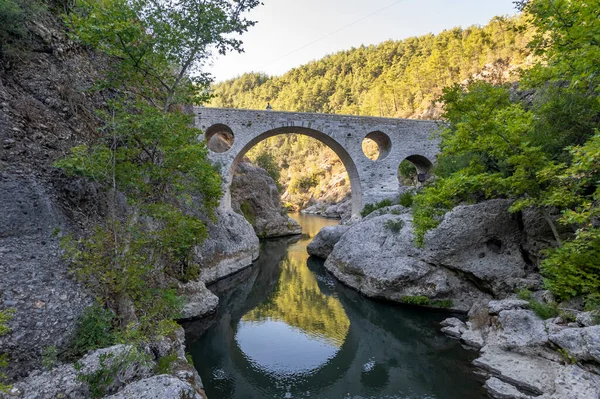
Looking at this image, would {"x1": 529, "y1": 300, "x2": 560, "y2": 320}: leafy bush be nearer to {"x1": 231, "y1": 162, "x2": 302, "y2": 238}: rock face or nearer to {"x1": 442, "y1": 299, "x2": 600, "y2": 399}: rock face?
{"x1": 442, "y1": 299, "x2": 600, "y2": 399}: rock face

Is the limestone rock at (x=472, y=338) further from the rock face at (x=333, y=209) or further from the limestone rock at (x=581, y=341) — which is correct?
the rock face at (x=333, y=209)

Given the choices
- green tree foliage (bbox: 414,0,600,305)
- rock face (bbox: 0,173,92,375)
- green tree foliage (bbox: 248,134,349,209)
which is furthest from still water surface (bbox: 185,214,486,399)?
green tree foliage (bbox: 248,134,349,209)

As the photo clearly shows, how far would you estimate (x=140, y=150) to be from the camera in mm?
5066

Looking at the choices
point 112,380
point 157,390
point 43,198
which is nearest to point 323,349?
point 157,390

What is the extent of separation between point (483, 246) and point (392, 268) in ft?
8.18

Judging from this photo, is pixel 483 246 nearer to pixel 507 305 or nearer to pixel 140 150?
pixel 507 305

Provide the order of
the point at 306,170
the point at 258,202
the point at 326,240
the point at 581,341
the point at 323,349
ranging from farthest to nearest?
the point at 306,170, the point at 258,202, the point at 326,240, the point at 323,349, the point at 581,341

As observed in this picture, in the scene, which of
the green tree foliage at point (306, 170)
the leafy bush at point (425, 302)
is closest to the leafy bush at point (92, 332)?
the leafy bush at point (425, 302)

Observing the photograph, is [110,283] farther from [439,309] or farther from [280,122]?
[280,122]

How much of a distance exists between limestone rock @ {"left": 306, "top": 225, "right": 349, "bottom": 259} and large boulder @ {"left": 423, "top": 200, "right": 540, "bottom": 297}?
18.5 feet

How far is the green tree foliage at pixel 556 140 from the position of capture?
4.38m

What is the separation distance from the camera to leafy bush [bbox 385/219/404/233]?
401 inches

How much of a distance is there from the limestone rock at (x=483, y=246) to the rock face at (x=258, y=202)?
12.5m

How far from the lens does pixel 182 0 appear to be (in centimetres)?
544
